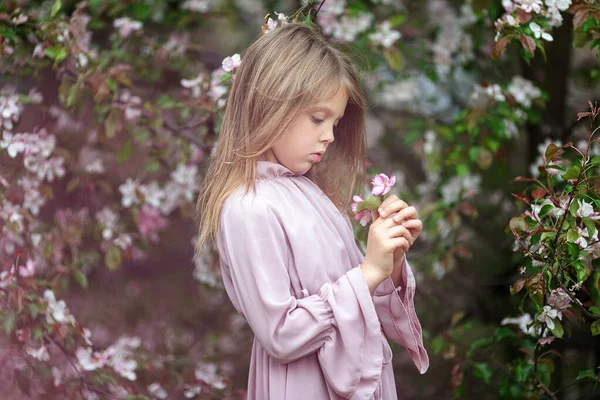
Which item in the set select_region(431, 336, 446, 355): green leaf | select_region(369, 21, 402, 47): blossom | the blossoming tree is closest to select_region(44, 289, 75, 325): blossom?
the blossoming tree

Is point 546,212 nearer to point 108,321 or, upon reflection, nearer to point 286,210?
point 286,210

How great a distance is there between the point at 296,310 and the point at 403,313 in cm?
29

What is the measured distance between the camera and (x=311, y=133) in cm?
159

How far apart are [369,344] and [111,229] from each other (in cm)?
157

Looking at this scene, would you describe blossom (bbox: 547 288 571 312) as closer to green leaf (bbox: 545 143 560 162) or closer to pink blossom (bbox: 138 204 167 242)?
green leaf (bbox: 545 143 560 162)

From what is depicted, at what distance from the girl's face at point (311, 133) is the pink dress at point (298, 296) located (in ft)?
0.15

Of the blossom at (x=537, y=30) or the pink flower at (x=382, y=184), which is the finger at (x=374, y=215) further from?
the blossom at (x=537, y=30)

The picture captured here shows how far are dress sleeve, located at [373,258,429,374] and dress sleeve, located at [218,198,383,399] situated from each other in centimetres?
14

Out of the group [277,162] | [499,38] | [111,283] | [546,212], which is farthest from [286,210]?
[111,283]

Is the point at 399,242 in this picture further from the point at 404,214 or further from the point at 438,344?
the point at 438,344

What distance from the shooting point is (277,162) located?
1.67 m

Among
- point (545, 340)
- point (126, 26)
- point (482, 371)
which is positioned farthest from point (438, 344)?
point (126, 26)

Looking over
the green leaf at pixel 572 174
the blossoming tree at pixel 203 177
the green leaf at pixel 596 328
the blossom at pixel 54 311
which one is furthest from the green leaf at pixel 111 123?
the green leaf at pixel 596 328

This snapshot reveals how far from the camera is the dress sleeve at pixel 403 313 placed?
1655 mm
